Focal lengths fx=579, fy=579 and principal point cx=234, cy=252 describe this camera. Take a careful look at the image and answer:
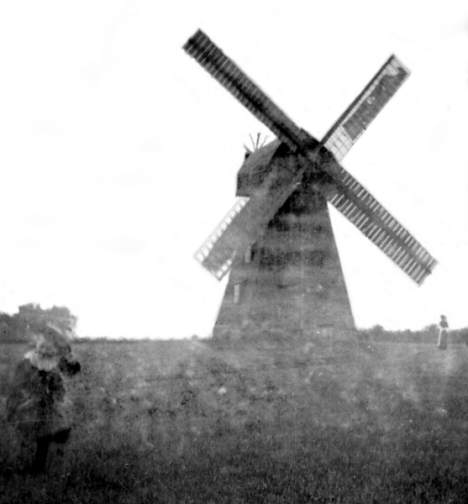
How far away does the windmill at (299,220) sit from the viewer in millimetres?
17672

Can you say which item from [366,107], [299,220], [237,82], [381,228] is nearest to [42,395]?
[299,220]

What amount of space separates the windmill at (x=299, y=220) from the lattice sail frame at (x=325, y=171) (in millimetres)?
31

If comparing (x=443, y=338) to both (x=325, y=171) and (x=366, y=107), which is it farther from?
(x=366, y=107)

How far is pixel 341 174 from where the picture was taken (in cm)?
1800

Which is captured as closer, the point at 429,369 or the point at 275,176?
the point at 429,369

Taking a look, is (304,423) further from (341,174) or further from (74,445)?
(341,174)

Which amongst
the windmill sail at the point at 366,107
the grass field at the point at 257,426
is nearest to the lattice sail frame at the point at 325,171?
the windmill sail at the point at 366,107

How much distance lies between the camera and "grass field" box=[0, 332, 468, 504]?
7422mm

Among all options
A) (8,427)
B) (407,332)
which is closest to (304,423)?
(8,427)

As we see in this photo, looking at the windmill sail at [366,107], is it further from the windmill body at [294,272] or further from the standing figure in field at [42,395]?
the standing figure in field at [42,395]

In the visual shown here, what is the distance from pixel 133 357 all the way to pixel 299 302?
5707 mm

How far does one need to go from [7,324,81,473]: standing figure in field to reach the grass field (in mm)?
435

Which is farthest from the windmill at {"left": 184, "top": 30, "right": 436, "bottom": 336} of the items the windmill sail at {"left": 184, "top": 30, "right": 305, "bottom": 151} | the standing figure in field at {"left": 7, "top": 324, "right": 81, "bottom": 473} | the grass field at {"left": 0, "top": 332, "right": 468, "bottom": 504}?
the standing figure in field at {"left": 7, "top": 324, "right": 81, "bottom": 473}

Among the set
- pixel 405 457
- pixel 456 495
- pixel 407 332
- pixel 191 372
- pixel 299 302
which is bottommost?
pixel 456 495
